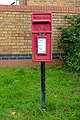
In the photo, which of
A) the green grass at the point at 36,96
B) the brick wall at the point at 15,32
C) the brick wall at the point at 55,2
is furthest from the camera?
the brick wall at the point at 55,2

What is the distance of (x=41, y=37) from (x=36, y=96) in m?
1.23

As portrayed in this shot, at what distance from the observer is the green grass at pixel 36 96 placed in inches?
190

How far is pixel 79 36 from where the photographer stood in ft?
26.7

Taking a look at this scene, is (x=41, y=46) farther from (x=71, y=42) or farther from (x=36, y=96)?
(x=71, y=42)

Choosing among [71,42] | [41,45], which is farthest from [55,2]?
[41,45]

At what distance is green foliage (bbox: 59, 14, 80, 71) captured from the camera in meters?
7.94

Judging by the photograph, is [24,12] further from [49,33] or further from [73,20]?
[49,33]

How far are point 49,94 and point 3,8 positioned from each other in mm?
3553

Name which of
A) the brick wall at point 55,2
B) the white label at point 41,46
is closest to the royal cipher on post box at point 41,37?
the white label at point 41,46

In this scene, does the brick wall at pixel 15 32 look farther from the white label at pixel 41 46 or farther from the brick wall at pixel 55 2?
the white label at pixel 41 46

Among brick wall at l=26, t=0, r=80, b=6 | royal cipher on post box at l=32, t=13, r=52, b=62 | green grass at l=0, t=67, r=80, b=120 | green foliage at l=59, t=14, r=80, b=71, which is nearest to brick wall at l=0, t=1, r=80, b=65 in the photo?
green grass at l=0, t=67, r=80, b=120

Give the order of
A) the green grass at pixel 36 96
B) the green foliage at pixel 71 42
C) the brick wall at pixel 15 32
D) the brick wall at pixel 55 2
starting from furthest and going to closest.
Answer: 1. the brick wall at pixel 55 2
2. the brick wall at pixel 15 32
3. the green foliage at pixel 71 42
4. the green grass at pixel 36 96

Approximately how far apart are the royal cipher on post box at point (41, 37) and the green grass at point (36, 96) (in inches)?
32.9

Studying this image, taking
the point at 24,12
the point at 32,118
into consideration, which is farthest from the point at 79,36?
the point at 32,118
